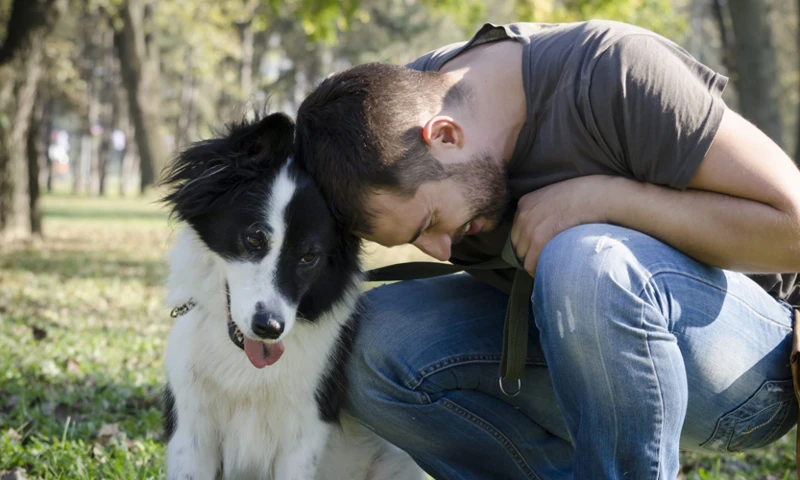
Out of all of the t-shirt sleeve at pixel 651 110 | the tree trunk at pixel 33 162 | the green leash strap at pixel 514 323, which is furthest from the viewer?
the tree trunk at pixel 33 162

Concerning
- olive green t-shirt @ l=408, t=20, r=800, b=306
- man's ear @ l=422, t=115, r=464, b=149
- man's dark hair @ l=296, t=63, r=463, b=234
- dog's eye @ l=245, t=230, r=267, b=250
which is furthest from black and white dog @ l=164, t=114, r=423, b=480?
olive green t-shirt @ l=408, t=20, r=800, b=306

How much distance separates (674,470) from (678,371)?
0.29 metres

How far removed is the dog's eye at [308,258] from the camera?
9.09 ft

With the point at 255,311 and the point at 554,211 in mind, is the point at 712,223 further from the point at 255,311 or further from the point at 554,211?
the point at 255,311

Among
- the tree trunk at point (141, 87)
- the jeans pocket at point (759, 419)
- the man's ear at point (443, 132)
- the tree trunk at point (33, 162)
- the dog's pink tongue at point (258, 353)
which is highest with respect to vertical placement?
the man's ear at point (443, 132)

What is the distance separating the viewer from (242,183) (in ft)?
9.18

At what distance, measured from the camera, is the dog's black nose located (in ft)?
8.44

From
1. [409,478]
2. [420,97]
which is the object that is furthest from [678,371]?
[409,478]

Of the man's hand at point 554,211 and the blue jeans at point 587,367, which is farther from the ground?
the man's hand at point 554,211

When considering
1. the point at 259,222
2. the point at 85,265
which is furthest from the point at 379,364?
the point at 85,265

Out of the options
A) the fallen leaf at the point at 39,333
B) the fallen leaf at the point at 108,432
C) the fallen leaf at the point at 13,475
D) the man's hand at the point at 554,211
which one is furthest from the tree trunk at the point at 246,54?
the man's hand at the point at 554,211

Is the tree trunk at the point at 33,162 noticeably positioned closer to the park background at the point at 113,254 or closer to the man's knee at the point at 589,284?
the park background at the point at 113,254

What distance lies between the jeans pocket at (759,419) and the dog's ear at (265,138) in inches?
65.0

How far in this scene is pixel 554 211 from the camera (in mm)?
2531
